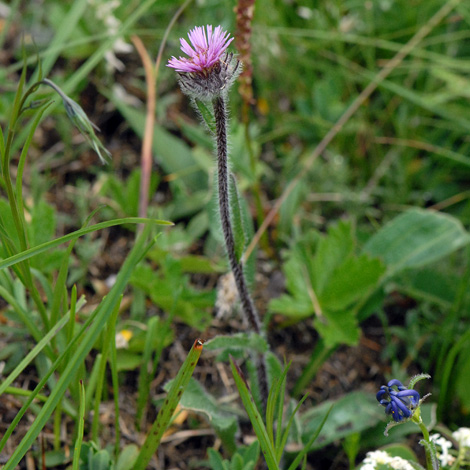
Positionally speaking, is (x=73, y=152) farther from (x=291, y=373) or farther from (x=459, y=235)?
(x=459, y=235)

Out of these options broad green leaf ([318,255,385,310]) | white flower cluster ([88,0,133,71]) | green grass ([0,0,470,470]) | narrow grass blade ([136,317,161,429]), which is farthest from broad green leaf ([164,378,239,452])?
white flower cluster ([88,0,133,71])

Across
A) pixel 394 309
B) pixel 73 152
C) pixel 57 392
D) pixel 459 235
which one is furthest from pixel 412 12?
pixel 57 392

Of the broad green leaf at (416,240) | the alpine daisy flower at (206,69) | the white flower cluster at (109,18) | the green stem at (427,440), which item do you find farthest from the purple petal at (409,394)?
the white flower cluster at (109,18)

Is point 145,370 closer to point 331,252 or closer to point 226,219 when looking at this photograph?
point 226,219

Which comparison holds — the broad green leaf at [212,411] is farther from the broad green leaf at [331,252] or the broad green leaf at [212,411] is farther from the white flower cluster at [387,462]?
the broad green leaf at [331,252]

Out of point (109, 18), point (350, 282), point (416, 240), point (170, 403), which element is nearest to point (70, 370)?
point (170, 403)

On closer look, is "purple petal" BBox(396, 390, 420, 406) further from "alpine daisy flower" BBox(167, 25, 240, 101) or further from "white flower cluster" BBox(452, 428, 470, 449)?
"alpine daisy flower" BBox(167, 25, 240, 101)
